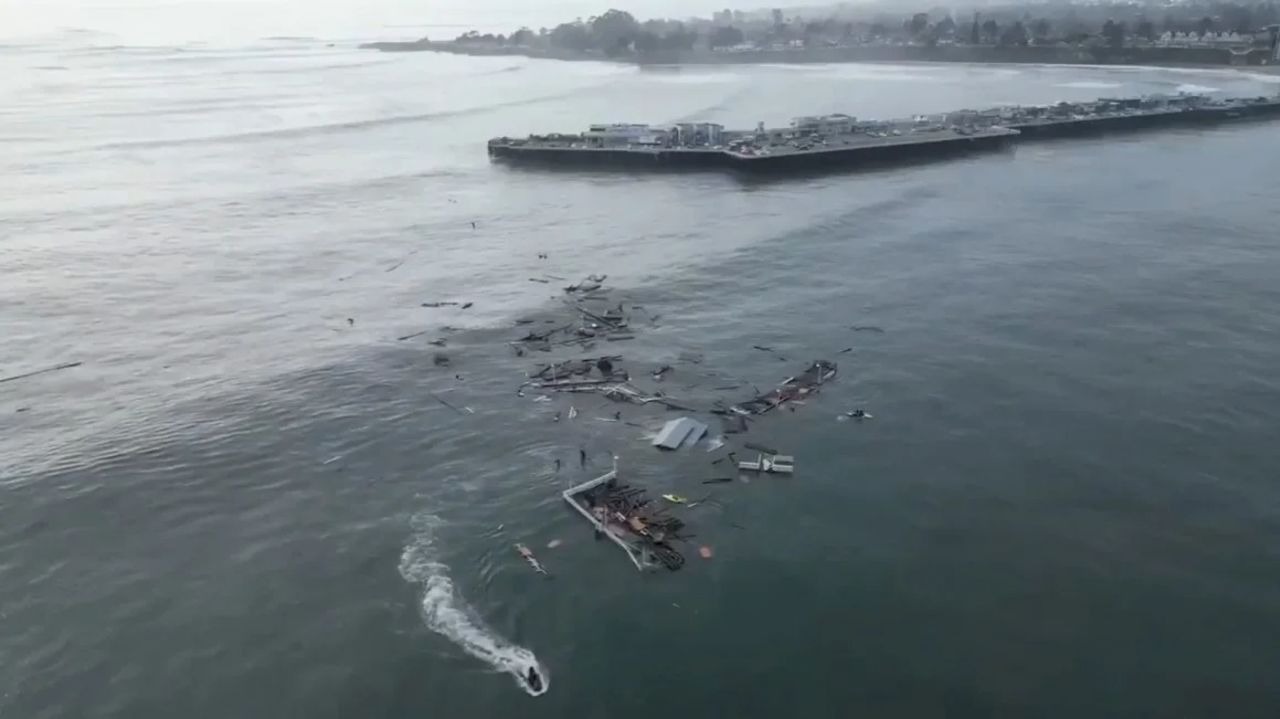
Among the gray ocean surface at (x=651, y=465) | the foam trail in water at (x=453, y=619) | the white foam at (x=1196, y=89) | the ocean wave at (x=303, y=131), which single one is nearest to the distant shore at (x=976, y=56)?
the white foam at (x=1196, y=89)

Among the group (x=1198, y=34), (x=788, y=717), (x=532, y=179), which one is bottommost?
(x=788, y=717)

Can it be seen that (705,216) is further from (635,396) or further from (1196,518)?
(1196,518)

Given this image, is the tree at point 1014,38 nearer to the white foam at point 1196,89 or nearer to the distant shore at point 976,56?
the distant shore at point 976,56

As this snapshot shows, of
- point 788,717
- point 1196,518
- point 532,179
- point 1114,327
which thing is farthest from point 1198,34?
point 788,717

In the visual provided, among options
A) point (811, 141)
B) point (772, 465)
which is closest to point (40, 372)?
point (772, 465)

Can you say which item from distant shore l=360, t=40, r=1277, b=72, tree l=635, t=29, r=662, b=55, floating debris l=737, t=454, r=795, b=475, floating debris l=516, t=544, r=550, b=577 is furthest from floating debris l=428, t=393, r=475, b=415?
tree l=635, t=29, r=662, b=55

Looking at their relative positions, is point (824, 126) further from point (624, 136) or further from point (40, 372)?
point (40, 372)
